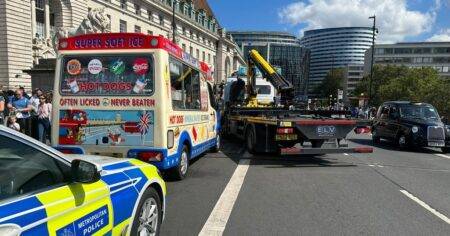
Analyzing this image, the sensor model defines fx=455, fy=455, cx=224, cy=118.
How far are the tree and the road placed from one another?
12979 centimetres

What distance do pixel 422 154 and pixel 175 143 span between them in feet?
33.7

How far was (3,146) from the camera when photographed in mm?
2910

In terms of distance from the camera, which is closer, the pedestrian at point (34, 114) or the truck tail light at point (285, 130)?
the truck tail light at point (285, 130)

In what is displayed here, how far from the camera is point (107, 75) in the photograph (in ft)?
26.7

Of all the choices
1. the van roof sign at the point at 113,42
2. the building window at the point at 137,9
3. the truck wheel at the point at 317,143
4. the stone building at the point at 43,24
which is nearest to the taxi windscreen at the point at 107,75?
the van roof sign at the point at 113,42

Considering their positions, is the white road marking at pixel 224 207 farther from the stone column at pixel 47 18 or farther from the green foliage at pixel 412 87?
the green foliage at pixel 412 87

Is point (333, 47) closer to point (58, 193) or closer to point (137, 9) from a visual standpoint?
point (137, 9)

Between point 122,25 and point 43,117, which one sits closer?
point 43,117

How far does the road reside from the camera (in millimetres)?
5816

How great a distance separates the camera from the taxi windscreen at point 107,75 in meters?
7.98

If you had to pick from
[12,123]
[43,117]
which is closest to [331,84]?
[43,117]

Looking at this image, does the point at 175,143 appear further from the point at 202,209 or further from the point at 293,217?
the point at 293,217

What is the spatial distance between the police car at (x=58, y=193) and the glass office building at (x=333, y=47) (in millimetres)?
126772

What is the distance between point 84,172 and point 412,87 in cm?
7250
